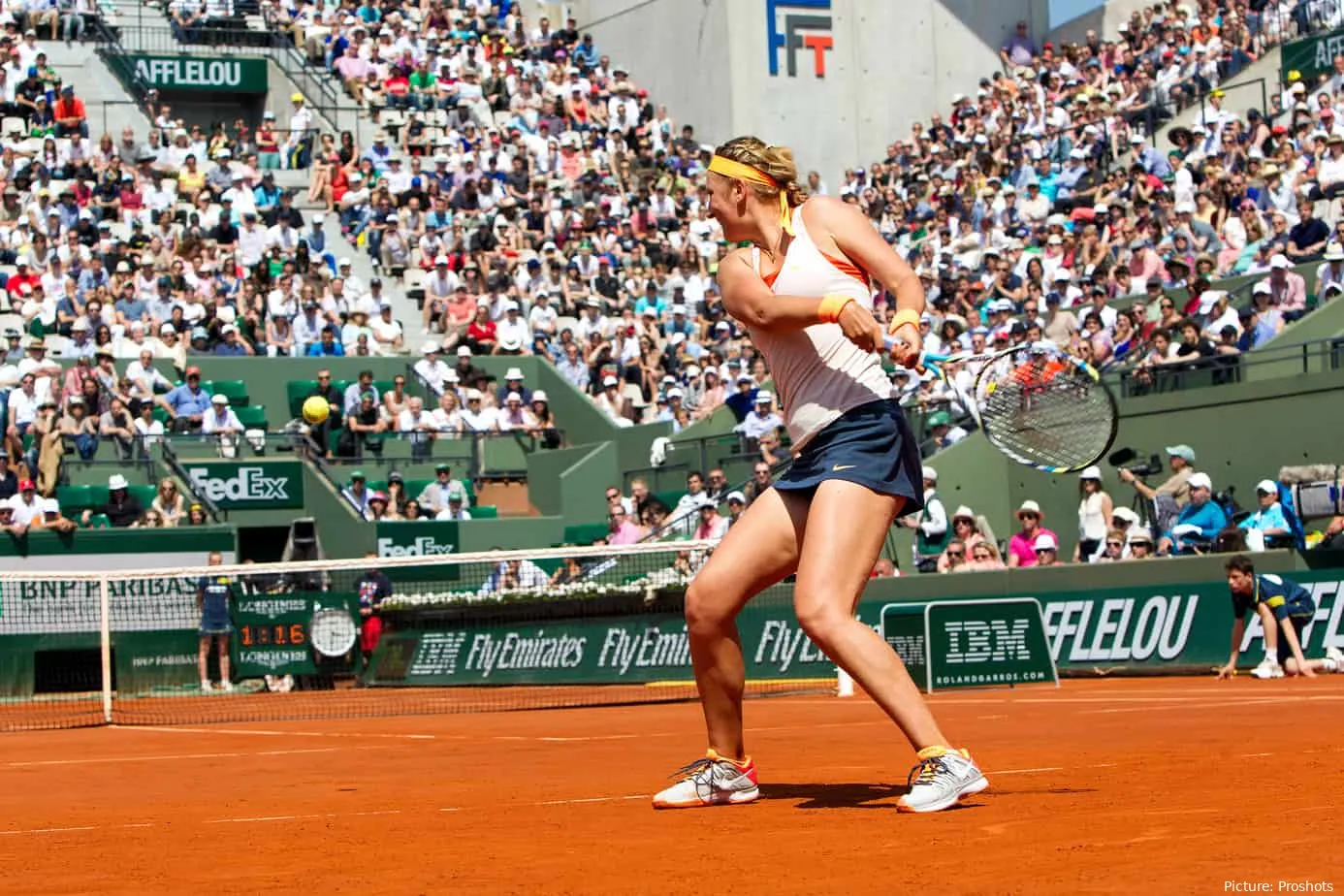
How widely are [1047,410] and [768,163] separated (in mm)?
3029

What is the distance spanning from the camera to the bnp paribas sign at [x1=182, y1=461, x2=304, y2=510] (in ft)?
80.0

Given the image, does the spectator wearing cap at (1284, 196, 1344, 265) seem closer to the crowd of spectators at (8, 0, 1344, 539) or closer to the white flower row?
the crowd of spectators at (8, 0, 1344, 539)

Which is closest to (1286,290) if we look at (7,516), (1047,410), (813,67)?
(1047,410)

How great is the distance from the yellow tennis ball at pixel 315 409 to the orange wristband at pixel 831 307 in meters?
19.5

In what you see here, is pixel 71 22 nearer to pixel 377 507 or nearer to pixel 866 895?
pixel 377 507

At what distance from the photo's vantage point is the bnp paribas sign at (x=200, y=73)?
33438 mm

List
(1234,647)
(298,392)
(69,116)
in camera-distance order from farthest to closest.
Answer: (69,116) → (298,392) → (1234,647)

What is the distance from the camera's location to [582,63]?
37.8 m

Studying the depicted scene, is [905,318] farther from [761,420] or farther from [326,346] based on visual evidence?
[326,346]

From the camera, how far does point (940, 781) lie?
5906 mm

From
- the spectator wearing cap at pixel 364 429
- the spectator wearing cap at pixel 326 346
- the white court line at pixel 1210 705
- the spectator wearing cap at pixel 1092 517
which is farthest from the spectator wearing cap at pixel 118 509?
the white court line at pixel 1210 705

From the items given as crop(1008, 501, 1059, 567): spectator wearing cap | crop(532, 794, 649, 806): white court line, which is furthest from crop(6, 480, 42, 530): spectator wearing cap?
crop(532, 794, 649, 806): white court line

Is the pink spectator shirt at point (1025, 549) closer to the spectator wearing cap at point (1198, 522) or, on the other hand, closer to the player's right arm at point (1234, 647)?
the spectator wearing cap at point (1198, 522)

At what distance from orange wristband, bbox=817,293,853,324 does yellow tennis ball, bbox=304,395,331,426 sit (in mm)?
19533
